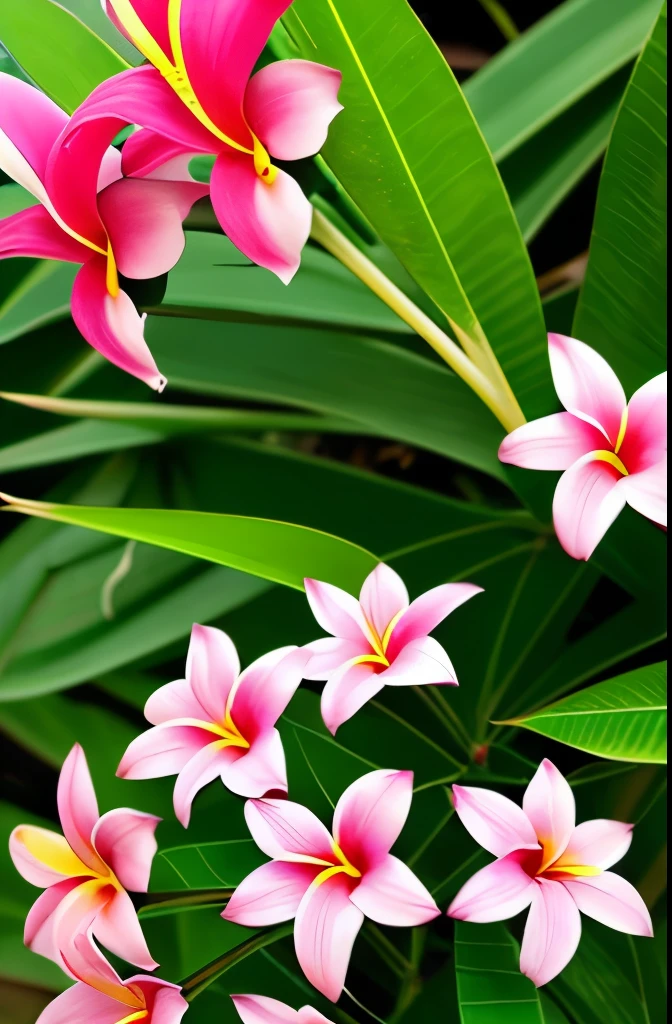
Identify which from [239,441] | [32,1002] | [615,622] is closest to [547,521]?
[615,622]

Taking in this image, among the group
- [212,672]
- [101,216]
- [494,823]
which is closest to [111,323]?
[101,216]

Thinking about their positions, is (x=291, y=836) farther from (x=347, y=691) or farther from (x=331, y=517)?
(x=331, y=517)

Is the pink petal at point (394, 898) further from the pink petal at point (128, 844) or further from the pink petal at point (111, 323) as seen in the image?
the pink petal at point (111, 323)

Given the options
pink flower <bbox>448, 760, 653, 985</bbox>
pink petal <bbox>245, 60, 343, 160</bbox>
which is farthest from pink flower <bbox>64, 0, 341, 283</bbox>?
pink flower <bbox>448, 760, 653, 985</bbox>

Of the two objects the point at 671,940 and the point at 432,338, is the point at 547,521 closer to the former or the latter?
the point at 432,338

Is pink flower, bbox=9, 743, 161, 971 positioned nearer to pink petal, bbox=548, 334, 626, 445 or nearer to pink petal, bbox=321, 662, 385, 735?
pink petal, bbox=321, 662, 385, 735

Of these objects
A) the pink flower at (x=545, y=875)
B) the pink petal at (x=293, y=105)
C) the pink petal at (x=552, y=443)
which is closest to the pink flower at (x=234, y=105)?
the pink petal at (x=293, y=105)
